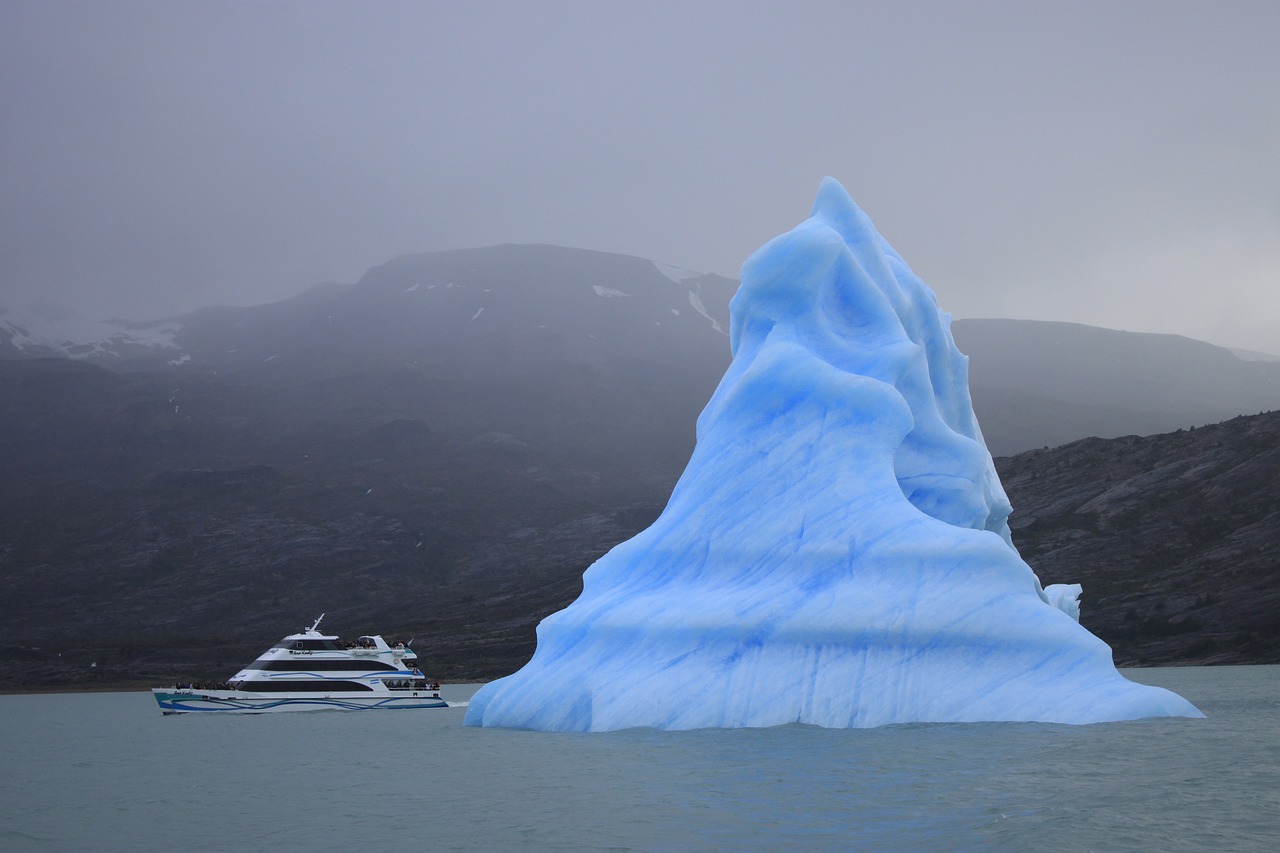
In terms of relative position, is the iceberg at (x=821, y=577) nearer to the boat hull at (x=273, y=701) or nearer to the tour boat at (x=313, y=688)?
the boat hull at (x=273, y=701)

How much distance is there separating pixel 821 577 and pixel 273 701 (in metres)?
33.1

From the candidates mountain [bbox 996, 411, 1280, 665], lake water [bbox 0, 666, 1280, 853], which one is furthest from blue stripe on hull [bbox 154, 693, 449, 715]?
mountain [bbox 996, 411, 1280, 665]

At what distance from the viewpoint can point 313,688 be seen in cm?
4975

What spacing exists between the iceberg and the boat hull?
2234 centimetres

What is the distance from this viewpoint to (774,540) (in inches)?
936

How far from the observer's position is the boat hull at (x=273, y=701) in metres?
48.9

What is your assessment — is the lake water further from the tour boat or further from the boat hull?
the tour boat

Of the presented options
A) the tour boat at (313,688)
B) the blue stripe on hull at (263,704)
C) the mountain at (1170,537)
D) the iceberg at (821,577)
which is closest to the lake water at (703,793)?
the iceberg at (821,577)

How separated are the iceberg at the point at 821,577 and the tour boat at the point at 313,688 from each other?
22.5 m

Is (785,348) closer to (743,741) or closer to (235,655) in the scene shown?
(743,741)

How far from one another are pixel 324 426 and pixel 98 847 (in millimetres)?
169788

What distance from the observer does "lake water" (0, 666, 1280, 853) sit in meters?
13.9

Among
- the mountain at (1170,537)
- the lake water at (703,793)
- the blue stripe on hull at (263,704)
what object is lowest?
the lake water at (703,793)

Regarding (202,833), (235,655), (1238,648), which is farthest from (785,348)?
(235,655)
